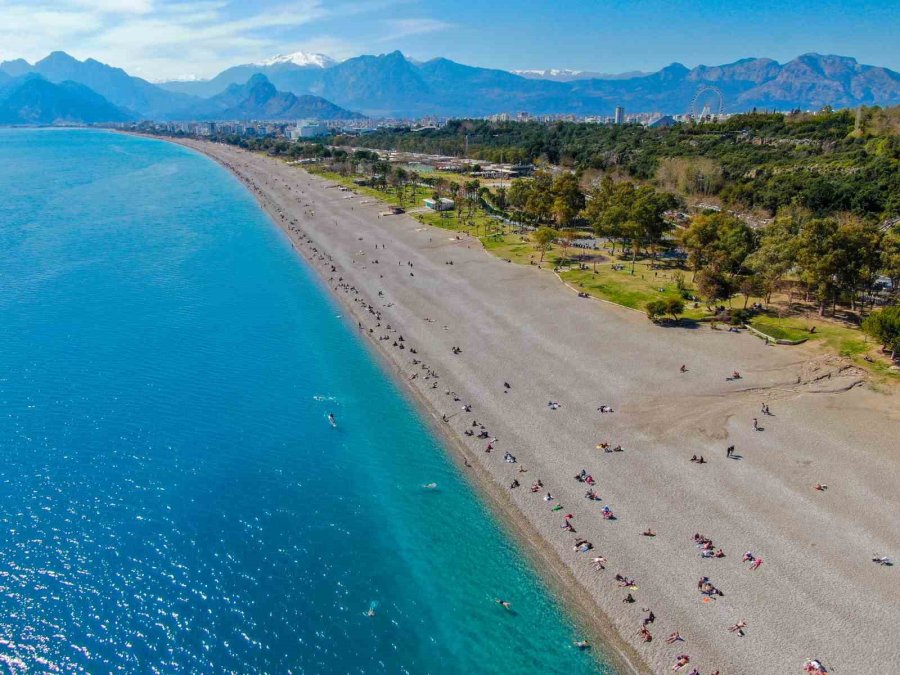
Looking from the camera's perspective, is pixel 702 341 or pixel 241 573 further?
pixel 702 341

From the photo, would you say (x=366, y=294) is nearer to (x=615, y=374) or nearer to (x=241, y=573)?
(x=615, y=374)

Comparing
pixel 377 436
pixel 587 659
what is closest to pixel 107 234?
pixel 377 436

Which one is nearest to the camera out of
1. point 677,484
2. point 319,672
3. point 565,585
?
point 319,672

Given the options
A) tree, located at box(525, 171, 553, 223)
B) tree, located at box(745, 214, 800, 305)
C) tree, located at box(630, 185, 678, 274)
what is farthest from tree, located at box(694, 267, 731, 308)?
tree, located at box(525, 171, 553, 223)

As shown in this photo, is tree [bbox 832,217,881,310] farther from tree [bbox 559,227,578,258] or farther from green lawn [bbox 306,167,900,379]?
tree [bbox 559,227,578,258]

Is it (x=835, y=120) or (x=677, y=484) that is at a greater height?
(x=835, y=120)

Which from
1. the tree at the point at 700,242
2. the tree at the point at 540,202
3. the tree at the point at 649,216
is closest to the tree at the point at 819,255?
the tree at the point at 700,242
